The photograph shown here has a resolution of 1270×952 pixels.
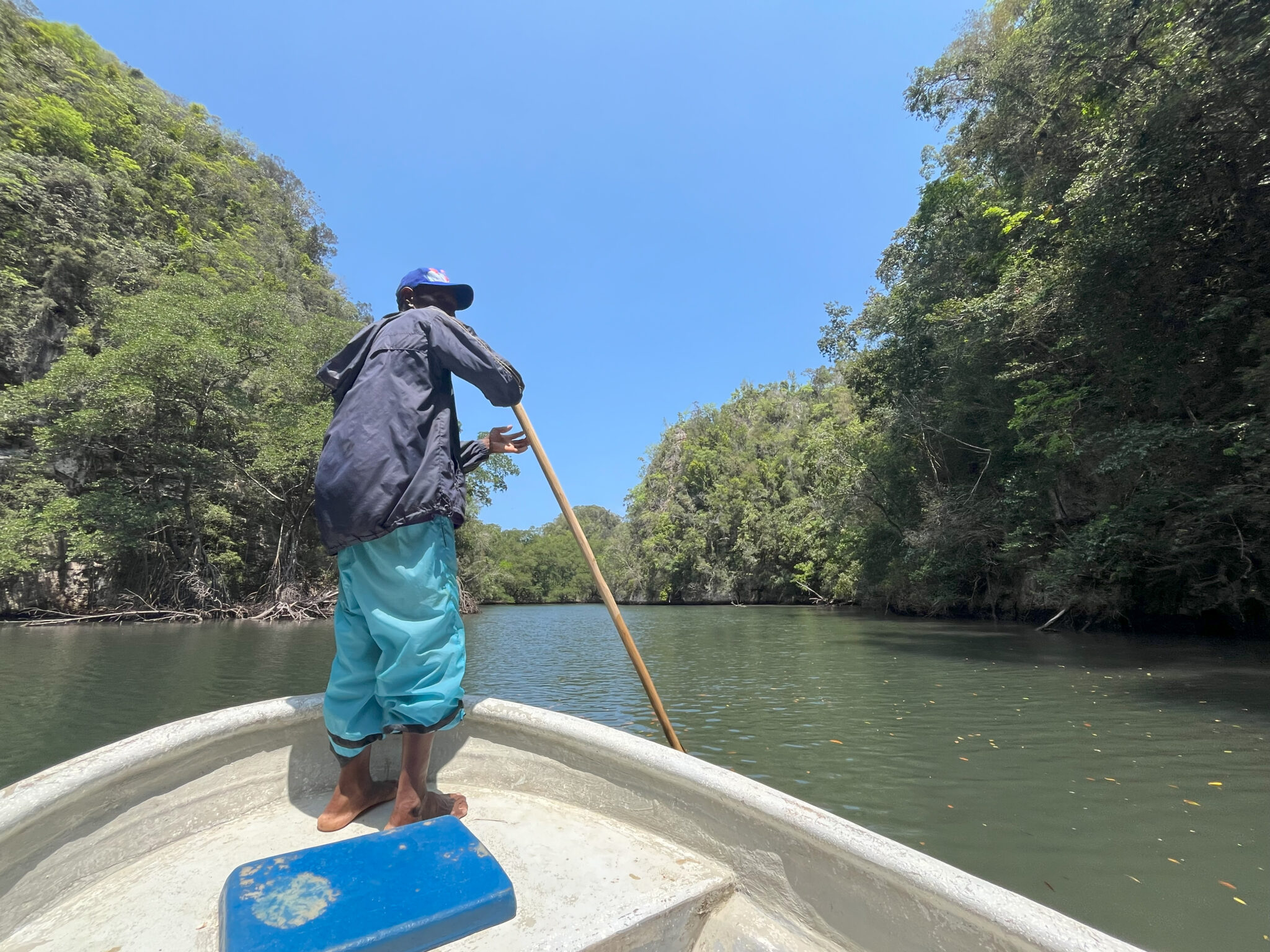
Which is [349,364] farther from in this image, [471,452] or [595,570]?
[595,570]

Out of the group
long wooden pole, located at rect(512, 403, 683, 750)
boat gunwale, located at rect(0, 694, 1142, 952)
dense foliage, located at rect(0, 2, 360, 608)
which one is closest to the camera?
boat gunwale, located at rect(0, 694, 1142, 952)

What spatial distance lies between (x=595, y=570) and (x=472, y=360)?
97cm

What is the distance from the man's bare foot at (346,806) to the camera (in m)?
1.68

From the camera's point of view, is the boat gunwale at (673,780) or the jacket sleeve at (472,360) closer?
the boat gunwale at (673,780)

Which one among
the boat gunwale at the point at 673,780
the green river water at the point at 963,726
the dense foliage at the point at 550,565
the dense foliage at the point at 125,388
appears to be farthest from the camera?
the dense foliage at the point at 550,565

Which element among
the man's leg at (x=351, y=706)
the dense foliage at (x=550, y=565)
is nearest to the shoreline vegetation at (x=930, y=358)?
the man's leg at (x=351, y=706)

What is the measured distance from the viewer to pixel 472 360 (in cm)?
183

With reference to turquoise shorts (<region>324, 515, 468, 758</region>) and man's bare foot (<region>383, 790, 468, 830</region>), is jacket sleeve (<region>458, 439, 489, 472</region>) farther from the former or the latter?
man's bare foot (<region>383, 790, 468, 830</region>)

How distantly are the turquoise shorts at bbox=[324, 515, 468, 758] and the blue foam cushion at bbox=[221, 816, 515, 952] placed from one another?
388 mm

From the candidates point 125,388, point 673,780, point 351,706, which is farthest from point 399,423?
point 125,388

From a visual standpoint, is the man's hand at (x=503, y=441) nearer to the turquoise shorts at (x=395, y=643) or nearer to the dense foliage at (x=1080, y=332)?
the turquoise shorts at (x=395, y=643)

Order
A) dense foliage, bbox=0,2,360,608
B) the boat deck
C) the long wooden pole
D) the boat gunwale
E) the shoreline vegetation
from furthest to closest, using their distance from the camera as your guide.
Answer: dense foliage, bbox=0,2,360,608 → the shoreline vegetation → the long wooden pole → the boat deck → the boat gunwale

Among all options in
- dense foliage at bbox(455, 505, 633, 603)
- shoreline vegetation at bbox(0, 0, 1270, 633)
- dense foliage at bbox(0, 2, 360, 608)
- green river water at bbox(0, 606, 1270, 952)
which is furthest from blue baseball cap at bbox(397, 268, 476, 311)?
dense foliage at bbox(455, 505, 633, 603)

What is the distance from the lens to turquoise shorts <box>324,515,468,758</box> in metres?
1.63
